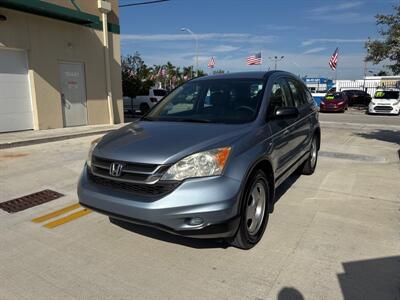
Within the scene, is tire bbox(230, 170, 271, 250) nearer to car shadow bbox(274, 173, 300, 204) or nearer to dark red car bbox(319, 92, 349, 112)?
car shadow bbox(274, 173, 300, 204)

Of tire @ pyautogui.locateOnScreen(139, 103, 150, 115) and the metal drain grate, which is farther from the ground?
tire @ pyautogui.locateOnScreen(139, 103, 150, 115)

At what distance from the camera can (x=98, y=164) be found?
10.9ft

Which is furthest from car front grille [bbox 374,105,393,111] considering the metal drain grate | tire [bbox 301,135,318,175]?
the metal drain grate

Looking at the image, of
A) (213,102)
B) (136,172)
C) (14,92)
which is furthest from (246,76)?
(14,92)

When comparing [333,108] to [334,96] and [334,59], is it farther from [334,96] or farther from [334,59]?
[334,59]

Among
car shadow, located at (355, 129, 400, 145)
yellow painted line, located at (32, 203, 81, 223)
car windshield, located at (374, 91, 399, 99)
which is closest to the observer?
yellow painted line, located at (32, 203, 81, 223)

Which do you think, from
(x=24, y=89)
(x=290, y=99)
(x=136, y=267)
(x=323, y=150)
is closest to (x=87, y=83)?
(x=24, y=89)

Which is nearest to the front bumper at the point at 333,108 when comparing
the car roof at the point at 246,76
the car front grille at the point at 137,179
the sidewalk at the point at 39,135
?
the sidewalk at the point at 39,135

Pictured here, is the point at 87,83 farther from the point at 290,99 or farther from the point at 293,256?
the point at 293,256

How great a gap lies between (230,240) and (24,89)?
10.9 m

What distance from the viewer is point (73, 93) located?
44.1 feet

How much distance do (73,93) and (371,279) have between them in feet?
42.0

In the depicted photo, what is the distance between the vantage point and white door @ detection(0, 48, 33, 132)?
11102 mm

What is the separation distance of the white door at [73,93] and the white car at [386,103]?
18.8 metres
